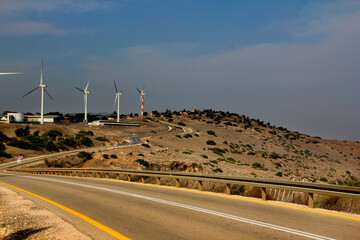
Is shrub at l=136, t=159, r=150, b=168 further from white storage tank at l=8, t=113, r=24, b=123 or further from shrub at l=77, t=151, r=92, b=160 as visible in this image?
white storage tank at l=8, t=113, r=24, b=123

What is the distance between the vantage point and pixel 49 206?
11773mm

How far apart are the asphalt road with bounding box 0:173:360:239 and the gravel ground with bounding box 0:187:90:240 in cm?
35

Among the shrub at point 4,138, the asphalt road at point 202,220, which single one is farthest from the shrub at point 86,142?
the asphalt road at point 202,220

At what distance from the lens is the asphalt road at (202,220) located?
7418 millimetres

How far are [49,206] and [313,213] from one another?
27.7 feet

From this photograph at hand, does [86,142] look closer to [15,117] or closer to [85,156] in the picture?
[85,156]

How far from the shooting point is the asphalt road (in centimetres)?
742

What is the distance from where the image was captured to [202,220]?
350 inches

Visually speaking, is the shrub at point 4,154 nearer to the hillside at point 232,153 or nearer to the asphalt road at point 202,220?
the hillside at point 232,153

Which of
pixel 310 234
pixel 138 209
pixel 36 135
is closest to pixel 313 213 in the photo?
pixel 310 234

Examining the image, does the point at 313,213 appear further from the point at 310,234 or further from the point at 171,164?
the point at 171,164

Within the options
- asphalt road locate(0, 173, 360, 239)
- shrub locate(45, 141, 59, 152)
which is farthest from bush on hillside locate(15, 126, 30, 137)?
asphalt road locate(0, 173, 360, 239)

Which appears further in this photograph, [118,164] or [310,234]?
[118,164]

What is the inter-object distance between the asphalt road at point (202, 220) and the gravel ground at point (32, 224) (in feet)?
1.14
